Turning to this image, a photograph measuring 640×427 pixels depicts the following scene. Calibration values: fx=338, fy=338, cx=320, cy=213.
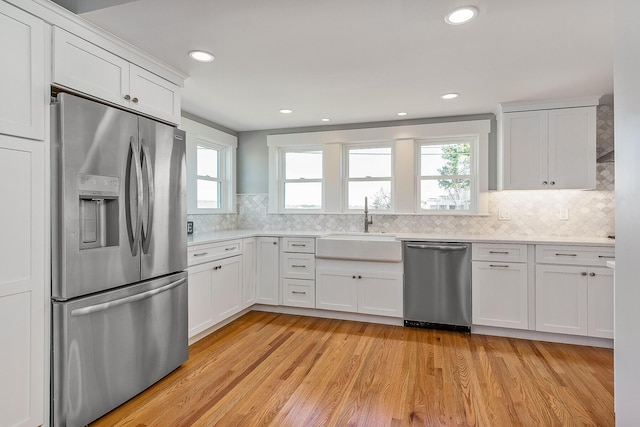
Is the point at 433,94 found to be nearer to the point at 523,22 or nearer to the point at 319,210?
the point at 523,22

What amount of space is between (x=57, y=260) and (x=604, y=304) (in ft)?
12.9

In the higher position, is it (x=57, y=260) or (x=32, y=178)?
(x=32, y=178)

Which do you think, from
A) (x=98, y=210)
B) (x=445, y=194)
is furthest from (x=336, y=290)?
(x=98, y=210)

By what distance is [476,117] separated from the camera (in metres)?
3.75

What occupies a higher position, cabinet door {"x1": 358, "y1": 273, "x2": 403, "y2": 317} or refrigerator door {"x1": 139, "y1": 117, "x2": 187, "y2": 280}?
refrigerator door {"x1": 139, "y1": 117, "x2": 187, "y2": 280}

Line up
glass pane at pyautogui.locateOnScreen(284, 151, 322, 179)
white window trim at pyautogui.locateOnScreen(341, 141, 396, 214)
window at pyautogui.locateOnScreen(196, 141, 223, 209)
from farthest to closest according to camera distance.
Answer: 1. glass pane at pyautogui.locateOnScreen(284, 151, 322, 179)
2. white window trim at pyautogui.locateOnScreen(341, 141, 396, 214)
3. window at pyautogui.locateOnScreen(196, 141, 223, 209)

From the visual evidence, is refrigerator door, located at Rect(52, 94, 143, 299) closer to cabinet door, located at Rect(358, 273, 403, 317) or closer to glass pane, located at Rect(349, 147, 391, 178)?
cabinet door, located at Rect(358, 273, 403, 317)

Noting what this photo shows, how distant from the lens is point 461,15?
1.77m

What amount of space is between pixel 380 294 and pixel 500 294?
1.11 m

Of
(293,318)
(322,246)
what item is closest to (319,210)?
(322,246)

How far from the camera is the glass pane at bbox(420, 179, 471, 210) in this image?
3.88m

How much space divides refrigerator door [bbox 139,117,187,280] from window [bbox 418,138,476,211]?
270cm

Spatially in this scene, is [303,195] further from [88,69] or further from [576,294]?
[576,294]

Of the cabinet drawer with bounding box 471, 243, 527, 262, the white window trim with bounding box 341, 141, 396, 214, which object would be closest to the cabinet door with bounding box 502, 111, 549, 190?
the cabinet drawer with bounding box 471, 243, 527, 262
